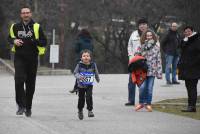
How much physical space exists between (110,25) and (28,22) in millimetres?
42840

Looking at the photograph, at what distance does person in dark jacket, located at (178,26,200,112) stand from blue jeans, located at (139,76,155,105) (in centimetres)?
63

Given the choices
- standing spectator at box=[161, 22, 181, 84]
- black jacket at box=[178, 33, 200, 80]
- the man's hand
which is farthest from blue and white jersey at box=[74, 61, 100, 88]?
standing spectator at box=[161, 22, 181, 84]

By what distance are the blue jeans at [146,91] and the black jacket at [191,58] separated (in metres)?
0.63

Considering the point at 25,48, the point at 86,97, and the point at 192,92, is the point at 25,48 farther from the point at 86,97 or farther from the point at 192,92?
the point at 192,92

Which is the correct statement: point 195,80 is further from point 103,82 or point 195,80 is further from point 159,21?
point 159,21

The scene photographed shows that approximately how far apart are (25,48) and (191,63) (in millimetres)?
3348

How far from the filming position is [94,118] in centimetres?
1351

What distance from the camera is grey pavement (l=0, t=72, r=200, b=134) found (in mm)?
11711

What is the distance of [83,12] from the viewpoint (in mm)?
52219

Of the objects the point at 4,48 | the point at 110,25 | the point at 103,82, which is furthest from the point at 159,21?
the point at 103,82

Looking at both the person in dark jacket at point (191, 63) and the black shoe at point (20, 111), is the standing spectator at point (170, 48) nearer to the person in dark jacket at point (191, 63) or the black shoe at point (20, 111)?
the person in dark jacket at point (191, 63)

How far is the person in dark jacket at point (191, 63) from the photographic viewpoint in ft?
49.1

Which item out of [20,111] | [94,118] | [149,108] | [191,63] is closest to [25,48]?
[20,111]

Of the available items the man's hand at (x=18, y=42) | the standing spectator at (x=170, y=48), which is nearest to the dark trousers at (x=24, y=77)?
the man's hand at (x=18, y=42)
